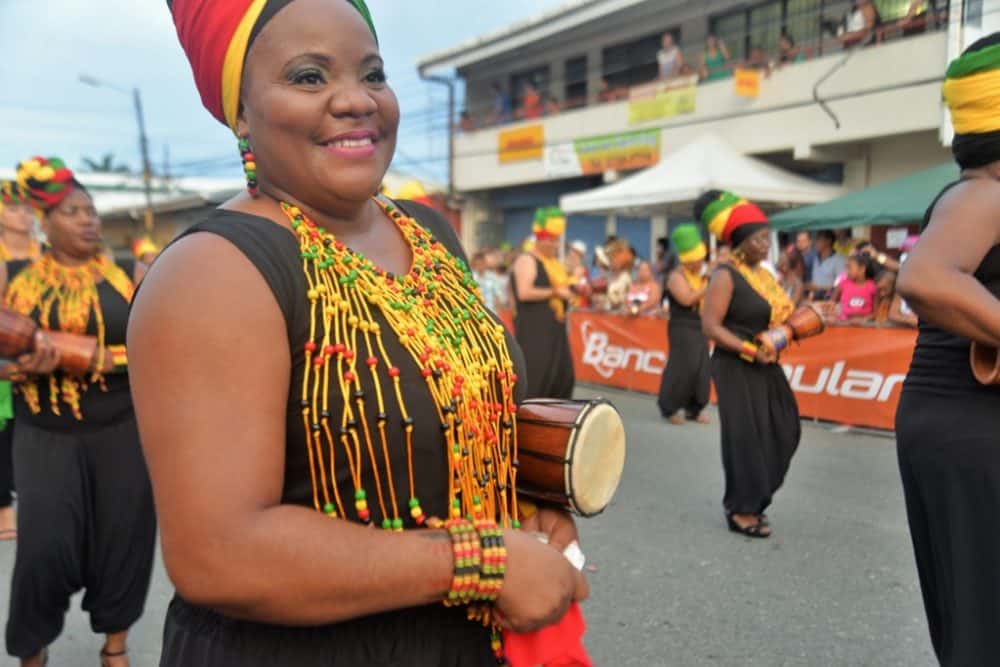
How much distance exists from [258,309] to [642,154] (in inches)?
700

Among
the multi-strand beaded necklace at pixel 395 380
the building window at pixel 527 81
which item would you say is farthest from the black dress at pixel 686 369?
the building window at pixel 527 81

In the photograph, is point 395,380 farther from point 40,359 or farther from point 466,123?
point 466,123

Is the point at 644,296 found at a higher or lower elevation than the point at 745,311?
lower

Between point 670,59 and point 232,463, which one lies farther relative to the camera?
point 670,59

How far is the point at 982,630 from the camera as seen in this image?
212 centimetres

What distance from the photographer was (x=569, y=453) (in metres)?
1.47

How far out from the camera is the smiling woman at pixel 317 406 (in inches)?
43.6

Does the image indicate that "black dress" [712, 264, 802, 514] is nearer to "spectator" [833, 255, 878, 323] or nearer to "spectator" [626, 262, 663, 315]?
"spectator" [833, 255, 878, 323]

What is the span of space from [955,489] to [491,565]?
60.3 inches

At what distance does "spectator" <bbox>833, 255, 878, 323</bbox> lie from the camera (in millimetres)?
9164

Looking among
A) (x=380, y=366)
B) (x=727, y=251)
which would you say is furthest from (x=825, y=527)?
Result: (x=380, y=366)

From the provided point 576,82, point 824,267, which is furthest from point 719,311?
point 576,82

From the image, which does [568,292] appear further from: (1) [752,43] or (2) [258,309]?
(1) [752,43]

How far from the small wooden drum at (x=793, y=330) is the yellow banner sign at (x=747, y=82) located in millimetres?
11598
